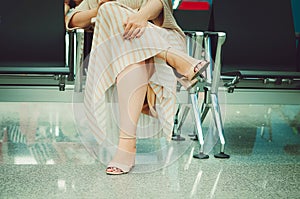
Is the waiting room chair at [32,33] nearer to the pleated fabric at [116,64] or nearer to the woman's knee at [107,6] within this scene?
the pleated fabric at [116,64]

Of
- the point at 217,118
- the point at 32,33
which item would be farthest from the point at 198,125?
the point at 32,33

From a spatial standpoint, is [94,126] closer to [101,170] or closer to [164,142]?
[101,170]

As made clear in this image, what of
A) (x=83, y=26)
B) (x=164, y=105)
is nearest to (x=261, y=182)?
(x=164, y=105)

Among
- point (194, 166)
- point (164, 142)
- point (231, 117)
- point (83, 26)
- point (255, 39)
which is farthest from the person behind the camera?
point (231, 117)

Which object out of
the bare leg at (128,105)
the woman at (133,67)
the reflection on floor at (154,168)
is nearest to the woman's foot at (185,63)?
the woman at (133,67)

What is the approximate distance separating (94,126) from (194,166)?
49 centimetres

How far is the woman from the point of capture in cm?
218

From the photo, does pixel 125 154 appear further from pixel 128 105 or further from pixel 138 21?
pixel 138 21

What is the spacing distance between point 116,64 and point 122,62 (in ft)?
0.11

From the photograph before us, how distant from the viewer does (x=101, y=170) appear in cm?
222

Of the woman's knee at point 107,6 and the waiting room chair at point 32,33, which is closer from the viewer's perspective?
the woman's knee at point 107,6

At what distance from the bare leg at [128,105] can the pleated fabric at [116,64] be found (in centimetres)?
4

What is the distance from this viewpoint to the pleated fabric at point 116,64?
86.5 inches

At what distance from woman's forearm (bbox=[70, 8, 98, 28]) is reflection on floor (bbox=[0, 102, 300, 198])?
25.0 inches
